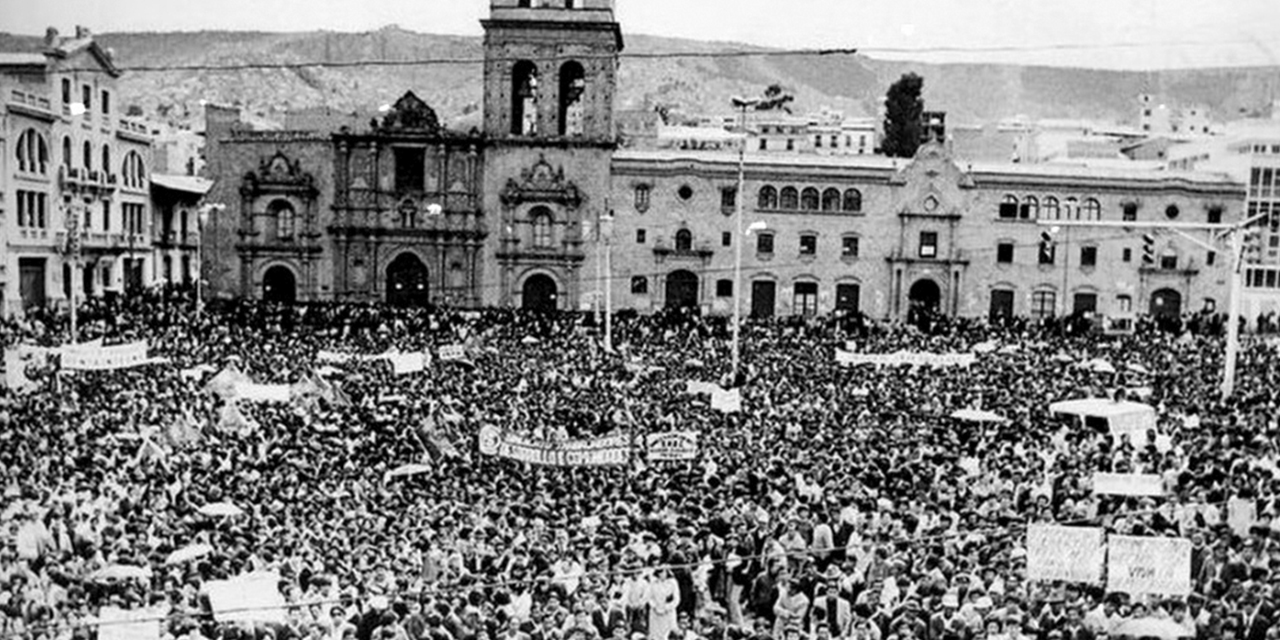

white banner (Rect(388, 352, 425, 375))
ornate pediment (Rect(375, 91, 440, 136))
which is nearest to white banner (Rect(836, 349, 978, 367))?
white banner (Rect(388, 352, 425, 375))

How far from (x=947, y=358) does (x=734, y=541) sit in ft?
52.7

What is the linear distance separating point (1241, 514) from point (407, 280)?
137 ft

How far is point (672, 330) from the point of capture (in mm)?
41344

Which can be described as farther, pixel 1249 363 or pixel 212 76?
pixel 212 76

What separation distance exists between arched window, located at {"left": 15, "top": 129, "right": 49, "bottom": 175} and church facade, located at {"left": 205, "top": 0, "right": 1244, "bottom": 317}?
95.4 ft

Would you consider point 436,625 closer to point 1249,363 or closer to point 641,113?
point 1249,363

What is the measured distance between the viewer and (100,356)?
23406 millimetres

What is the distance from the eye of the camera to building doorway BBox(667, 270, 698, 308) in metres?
53.0

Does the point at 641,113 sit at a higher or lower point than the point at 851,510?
higher

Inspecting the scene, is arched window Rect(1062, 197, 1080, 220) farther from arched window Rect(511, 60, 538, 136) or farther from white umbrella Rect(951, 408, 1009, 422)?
white umbrella Rect(951, 408, 1009, 422)

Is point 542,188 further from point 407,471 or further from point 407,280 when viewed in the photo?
point 407,471

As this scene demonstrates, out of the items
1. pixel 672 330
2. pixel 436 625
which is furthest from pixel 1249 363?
pixel 436 625

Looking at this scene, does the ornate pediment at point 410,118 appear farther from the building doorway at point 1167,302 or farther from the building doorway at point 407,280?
the building doorway at point 1167,302

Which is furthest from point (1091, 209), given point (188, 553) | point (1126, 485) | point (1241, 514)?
point (188, 553)
